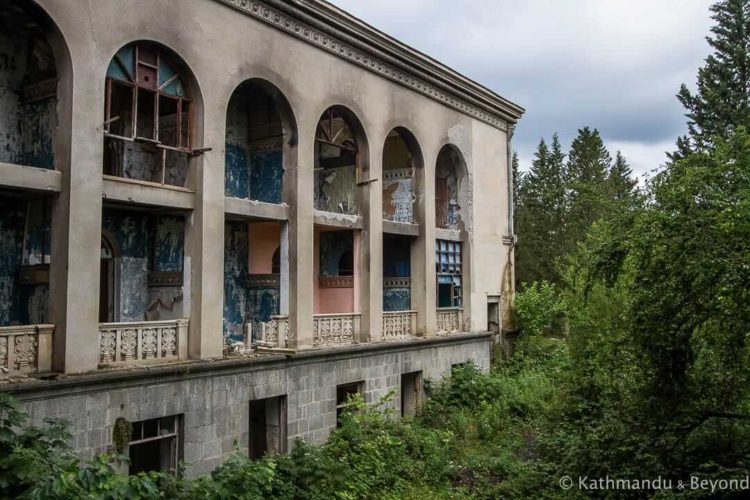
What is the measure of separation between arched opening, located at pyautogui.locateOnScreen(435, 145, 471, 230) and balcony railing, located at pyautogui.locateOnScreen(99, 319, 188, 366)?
11469 millimetres

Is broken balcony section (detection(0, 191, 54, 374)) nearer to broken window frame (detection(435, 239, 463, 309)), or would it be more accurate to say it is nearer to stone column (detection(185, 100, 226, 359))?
stone column (detection(185, 100, 226, 359))

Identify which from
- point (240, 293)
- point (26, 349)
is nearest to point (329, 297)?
point (240, 293)

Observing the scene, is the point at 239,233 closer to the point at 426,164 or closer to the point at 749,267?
the point at 426,164

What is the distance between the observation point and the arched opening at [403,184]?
19016 mm

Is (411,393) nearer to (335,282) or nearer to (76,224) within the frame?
(335,282)

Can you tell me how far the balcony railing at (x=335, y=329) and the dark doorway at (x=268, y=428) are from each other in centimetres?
178

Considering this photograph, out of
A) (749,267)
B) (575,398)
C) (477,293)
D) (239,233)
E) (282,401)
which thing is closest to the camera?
(749,267)

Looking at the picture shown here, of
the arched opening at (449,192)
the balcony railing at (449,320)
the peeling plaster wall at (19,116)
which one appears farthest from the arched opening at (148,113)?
the arched opening at (449,192)

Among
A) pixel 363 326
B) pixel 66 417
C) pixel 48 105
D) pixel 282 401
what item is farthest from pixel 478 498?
pixel 48 105

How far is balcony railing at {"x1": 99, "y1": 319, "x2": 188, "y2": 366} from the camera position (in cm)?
1054

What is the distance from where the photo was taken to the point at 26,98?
11.5 m

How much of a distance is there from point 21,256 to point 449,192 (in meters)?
13.5

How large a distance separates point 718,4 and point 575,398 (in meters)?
24.9

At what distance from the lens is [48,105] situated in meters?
11.3
